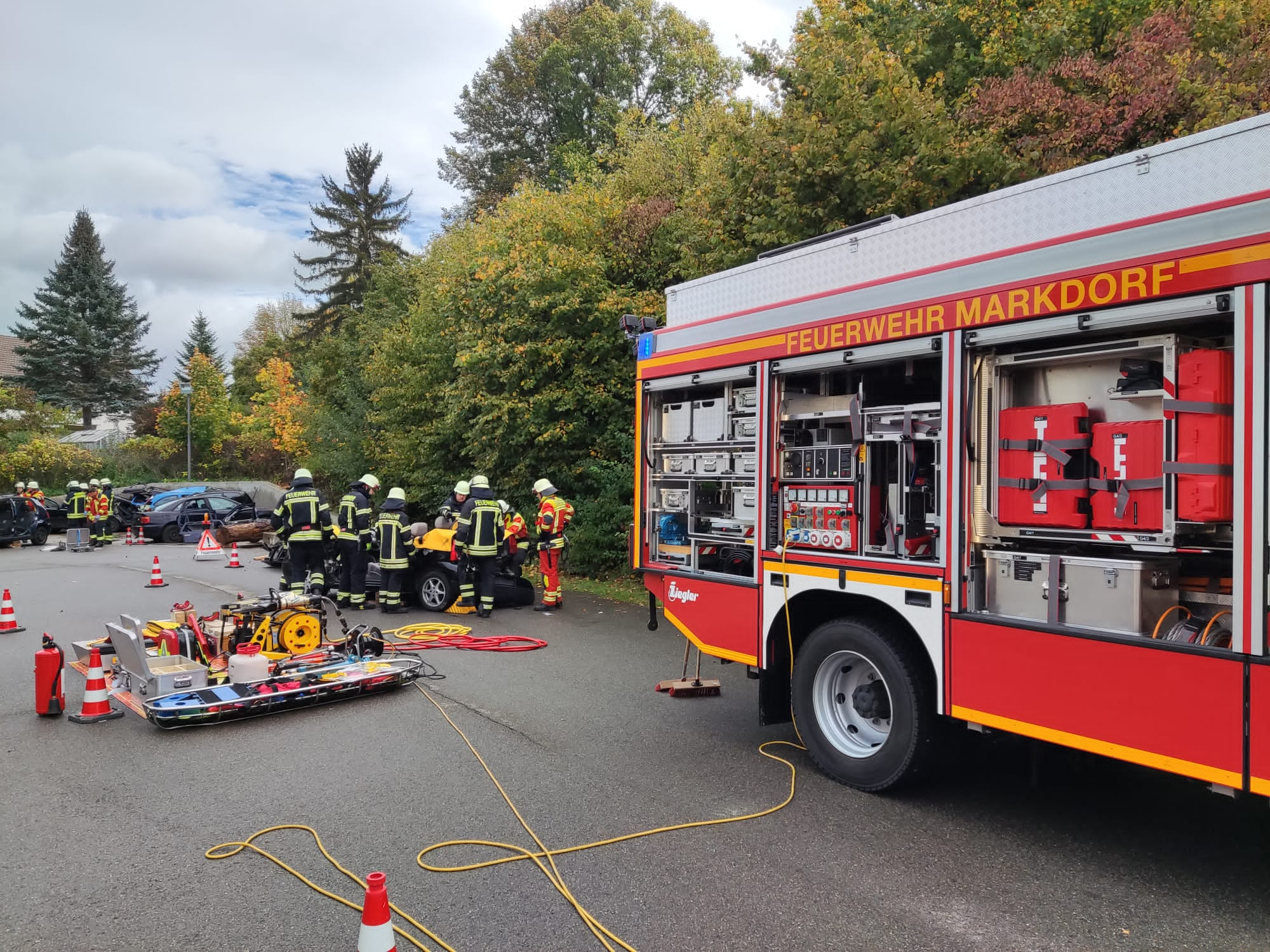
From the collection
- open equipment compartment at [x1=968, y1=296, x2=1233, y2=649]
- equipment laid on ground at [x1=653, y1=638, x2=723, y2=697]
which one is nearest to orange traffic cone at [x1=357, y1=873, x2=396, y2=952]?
open equipment compartment at [x1=968, y1=296, x2=1233, y2=649]

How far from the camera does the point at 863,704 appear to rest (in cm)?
522

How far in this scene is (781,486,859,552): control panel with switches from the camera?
522 cm

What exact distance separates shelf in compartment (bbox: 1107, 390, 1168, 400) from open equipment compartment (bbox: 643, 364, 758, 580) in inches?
87.5

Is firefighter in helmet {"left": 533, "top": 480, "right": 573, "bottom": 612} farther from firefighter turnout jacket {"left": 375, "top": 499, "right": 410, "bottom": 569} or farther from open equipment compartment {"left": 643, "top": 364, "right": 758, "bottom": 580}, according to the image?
open equipment compartment {"left": 643, "top": 364, "right": 758, "bottom": 580}

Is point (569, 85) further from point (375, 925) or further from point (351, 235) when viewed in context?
point (375, 925)

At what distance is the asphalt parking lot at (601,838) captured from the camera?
3584 mm

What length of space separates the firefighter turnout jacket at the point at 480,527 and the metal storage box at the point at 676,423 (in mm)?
4898

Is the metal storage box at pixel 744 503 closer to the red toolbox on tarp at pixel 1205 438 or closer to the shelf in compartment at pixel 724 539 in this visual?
the shelf in compartment at pixel 724 539

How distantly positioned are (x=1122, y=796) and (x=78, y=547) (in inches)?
947

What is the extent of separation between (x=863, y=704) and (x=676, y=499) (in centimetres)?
215

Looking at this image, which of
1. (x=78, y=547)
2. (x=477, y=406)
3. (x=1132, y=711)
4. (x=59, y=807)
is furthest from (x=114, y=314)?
(x=1132, y=711)

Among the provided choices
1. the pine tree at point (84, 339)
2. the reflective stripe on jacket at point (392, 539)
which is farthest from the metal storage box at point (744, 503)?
the pine tree at point (84, 339)

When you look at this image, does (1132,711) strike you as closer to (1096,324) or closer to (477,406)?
(1096,324)

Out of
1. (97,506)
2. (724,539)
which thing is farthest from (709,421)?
(97,506)
